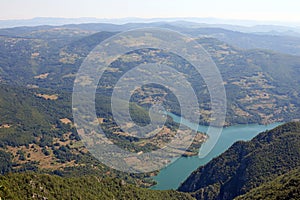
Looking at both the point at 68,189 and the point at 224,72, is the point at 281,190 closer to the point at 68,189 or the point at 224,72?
the point at 68,189

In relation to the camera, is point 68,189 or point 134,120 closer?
point 68,189

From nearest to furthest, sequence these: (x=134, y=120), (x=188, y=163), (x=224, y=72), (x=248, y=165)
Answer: (x=248, y=165) < (x=188, y=163) < (x=134, y=120) < (x=224, y=72)

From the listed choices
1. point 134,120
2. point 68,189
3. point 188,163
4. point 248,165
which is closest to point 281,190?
point 248,165

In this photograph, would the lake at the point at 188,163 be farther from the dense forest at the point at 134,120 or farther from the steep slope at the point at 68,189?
the steep slope at the point at 68,189

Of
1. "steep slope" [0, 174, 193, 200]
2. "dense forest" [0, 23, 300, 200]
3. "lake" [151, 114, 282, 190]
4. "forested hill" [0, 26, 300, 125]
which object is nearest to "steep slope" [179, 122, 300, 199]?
"dense forest" [0, 23, 300, 200]

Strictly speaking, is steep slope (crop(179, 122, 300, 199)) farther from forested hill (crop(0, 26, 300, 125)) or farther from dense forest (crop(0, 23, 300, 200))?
forested hill (crop(0, 26, 300, 125))

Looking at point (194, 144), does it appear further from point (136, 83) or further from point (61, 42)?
point (61, 42)

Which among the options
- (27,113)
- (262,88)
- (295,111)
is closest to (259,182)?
(27,113)
